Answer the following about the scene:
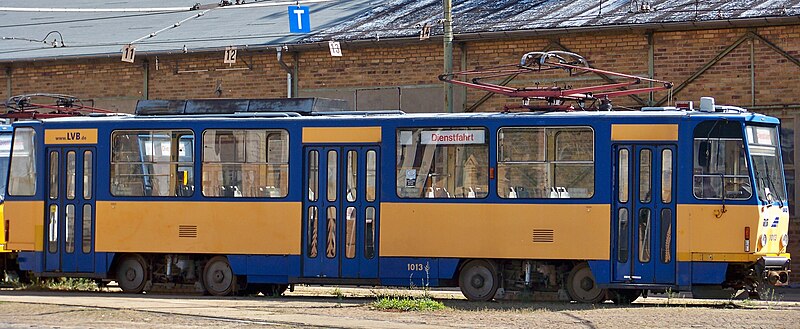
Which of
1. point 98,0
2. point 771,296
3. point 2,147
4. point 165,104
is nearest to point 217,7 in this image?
point 98,0

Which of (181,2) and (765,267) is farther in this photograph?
(181,2)

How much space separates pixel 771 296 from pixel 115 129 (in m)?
9.33

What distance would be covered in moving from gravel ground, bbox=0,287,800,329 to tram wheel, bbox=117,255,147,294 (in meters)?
1.22

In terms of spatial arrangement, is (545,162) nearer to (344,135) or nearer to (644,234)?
(644,234)

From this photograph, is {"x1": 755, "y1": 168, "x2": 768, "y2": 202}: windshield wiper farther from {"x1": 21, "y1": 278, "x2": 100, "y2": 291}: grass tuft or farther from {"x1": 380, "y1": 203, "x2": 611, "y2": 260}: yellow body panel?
{"x1": 21, "y1": 278, "x2": 100, "y2": 291}: grass tuft

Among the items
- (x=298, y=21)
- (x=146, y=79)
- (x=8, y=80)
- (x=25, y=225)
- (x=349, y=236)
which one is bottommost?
(x=349, y=236)

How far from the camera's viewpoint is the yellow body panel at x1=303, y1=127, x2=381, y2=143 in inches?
738

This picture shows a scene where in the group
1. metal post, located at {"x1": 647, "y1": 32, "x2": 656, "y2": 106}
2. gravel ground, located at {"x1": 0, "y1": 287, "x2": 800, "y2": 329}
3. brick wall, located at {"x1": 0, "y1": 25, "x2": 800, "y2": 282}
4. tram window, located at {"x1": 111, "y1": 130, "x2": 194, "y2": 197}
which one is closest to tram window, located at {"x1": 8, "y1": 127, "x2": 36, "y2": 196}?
tram window, located at {"x1": 111, "y1": 130, "x2": 194, "y2": 197}

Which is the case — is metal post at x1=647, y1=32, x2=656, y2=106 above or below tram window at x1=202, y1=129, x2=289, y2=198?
above

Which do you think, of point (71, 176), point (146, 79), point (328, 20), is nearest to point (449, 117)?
point (71, 176)

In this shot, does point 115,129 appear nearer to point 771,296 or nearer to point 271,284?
point 271,284

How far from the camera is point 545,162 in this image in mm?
17938

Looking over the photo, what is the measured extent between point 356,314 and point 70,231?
5878 millimetres

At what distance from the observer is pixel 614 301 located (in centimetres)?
1812
